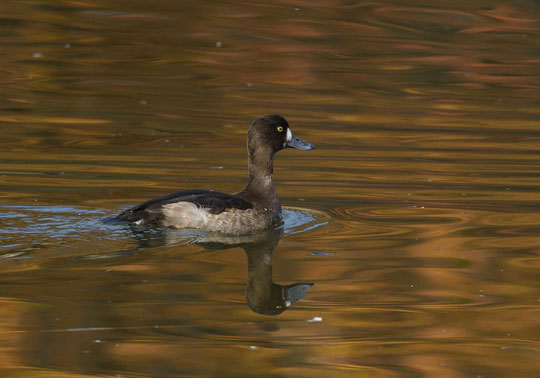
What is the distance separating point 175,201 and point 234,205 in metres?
0.50

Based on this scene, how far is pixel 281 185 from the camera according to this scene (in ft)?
35.1

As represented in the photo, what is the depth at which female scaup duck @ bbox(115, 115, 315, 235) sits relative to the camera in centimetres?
823

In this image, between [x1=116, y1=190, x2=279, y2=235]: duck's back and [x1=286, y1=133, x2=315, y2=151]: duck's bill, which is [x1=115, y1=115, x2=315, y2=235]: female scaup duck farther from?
[x1=286, y1=133, x2=315, y2=151]: duck's bill

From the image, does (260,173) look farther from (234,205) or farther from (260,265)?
(260,265)

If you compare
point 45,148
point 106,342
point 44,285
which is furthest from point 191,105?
point 106,342

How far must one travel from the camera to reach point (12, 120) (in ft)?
44.9

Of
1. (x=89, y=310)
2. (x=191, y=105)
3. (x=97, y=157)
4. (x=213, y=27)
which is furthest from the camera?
(x=213, y=27)

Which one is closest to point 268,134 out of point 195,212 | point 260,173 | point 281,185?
point 260,173

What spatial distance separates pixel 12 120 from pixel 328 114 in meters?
4.22

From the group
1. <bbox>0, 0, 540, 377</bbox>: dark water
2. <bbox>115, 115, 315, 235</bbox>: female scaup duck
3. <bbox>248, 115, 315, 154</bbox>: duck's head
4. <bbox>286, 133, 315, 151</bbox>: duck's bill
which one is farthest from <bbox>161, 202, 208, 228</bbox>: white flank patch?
<bbox>286, 133, 315, 151</bbox>: duck's bill

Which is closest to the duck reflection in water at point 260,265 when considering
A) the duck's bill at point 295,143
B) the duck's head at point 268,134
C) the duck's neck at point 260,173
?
the duck's neck at point 260,173

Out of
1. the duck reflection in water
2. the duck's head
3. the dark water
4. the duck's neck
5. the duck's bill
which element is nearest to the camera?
the dark water

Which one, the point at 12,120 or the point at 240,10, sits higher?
the point at 240,10

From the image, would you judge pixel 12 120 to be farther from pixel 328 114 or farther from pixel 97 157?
pixel 328 114
